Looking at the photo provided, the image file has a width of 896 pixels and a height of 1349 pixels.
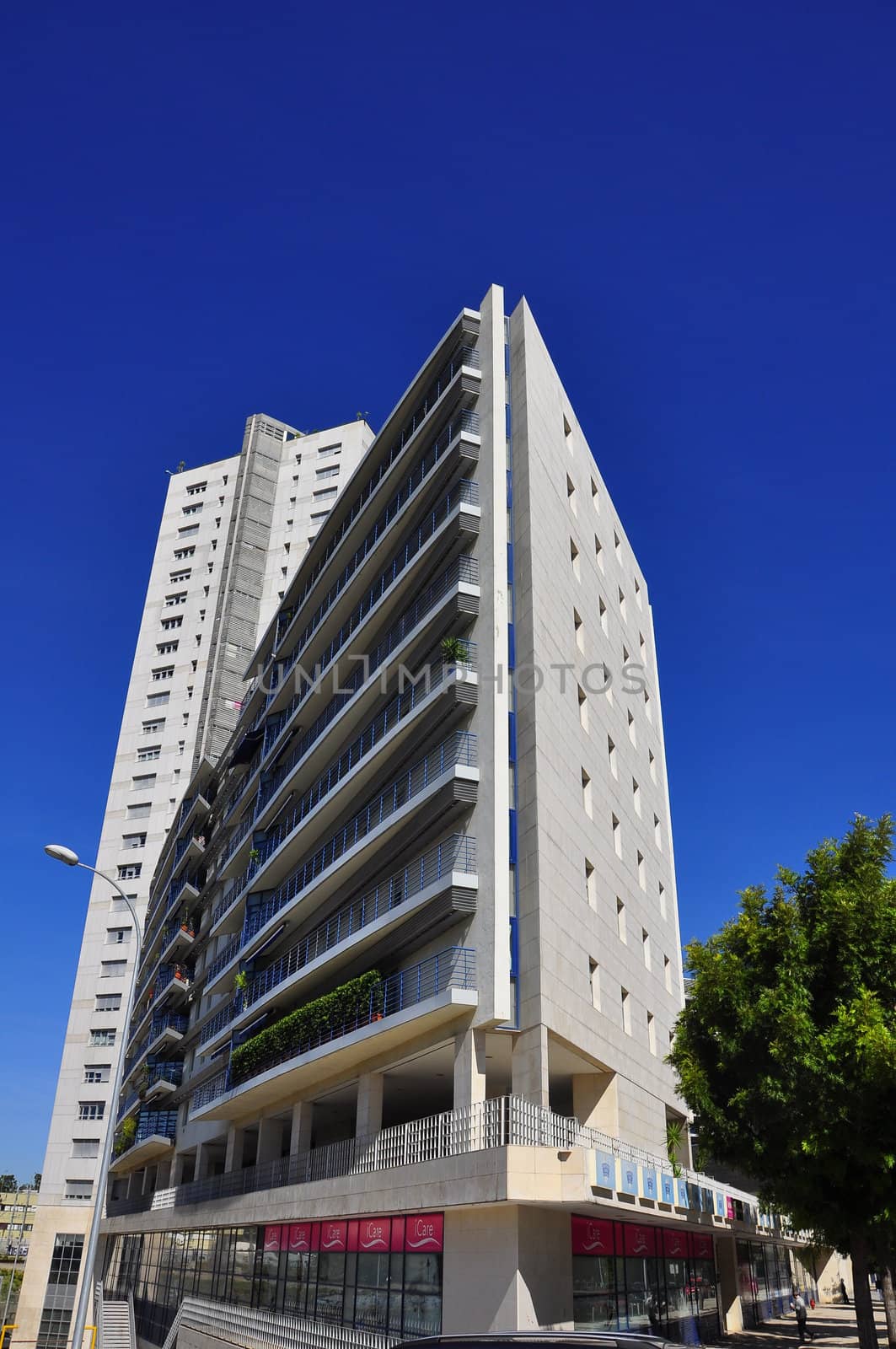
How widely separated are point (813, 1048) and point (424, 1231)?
942 cm

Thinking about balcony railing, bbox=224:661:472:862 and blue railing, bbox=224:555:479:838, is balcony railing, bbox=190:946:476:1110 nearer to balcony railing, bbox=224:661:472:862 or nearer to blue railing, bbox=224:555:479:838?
balcony railing, bbox=224:661:472:862

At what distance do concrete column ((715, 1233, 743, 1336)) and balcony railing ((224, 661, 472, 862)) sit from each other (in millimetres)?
21226

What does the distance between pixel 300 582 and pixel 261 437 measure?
46.3m

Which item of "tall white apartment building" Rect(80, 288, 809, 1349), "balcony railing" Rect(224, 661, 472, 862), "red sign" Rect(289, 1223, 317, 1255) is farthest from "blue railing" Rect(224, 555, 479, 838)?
"red sign" Rect(289, 1223, 317, 1255)

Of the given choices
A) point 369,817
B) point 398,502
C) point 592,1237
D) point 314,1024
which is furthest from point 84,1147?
point 592,1237

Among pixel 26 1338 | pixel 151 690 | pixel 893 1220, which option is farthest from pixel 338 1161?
pixel 151 690

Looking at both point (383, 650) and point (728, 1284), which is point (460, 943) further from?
point (728, 1284)

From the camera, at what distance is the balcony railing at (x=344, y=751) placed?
29.3 metres

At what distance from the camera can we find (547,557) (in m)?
29.5

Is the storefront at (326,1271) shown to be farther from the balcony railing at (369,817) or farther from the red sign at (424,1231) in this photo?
the balcony railing at (369,817)

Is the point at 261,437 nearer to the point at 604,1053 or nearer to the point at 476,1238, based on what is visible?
the point at 604,1053

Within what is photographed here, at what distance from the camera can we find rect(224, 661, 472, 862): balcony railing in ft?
96.2

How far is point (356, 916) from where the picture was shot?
31719mm

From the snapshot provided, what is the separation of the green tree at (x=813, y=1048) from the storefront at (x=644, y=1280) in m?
3.58
